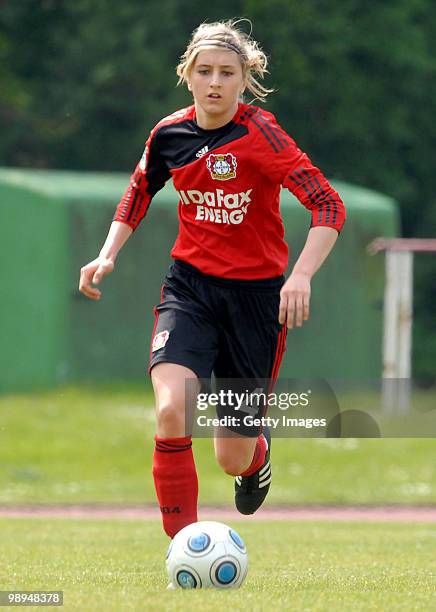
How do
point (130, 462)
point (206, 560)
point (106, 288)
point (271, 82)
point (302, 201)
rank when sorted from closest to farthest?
point (206, 560) → point (302, 201) → point (130, 462) → point (106, 288) → point (271, 82)

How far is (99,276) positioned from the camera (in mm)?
6609

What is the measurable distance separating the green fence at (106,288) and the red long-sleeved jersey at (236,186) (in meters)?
12.8

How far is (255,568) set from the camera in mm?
7312

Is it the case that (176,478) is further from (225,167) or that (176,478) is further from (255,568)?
(225,167)

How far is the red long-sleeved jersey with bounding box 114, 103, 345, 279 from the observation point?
262 inches

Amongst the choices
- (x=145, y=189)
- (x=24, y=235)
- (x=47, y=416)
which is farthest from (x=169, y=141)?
(x=24, y=235)

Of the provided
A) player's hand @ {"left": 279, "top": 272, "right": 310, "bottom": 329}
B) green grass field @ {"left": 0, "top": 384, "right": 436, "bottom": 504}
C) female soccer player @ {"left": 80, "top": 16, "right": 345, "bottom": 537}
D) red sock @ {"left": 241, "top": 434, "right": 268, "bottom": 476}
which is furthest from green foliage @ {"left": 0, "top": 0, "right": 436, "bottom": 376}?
player's hand @ {"left": 279, "top": 272, "right": 310, "bottom": 329}

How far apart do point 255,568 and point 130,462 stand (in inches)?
382

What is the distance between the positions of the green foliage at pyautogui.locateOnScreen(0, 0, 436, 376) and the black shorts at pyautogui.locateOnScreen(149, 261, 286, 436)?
25816 mm

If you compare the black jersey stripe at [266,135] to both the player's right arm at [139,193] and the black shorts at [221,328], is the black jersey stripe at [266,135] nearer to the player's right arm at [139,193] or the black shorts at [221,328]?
the player's right arm at [139,193]

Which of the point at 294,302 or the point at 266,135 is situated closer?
the point at 294,302

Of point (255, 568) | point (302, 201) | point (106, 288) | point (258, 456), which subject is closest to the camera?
point (302, 201)

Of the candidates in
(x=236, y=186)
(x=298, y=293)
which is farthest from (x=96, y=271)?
(x=298, y=293)

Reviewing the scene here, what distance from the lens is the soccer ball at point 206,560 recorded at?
5953 millimetres
